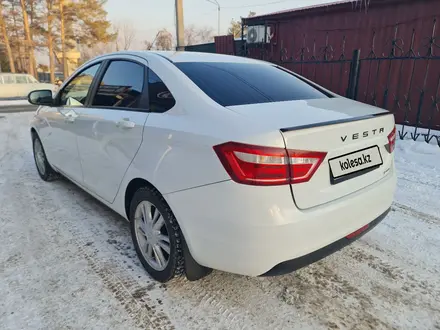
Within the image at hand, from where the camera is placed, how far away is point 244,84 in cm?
230

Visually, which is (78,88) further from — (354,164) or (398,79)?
(398,79)

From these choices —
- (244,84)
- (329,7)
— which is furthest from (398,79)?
(244,84)

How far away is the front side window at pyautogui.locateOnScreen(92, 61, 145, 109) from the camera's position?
241 centimetres

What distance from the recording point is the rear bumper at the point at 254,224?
160cm

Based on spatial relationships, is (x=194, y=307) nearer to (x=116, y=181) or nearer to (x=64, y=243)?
(x=116, y=181)

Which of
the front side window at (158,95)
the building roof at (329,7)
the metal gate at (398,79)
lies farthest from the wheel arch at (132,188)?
the building roof at (329,7)

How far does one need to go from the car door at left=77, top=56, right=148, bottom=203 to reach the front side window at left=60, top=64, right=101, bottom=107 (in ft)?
0.61

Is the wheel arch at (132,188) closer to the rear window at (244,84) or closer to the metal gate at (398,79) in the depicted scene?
the rear window at (244,84)

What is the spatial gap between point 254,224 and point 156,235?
0.86m

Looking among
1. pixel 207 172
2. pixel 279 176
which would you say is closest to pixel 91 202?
pixel 207 172

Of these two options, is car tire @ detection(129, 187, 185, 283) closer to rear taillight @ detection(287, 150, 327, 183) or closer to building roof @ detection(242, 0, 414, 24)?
rear taillight @ detection(287, 150, 327, 183)

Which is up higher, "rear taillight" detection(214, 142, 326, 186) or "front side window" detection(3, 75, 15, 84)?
"rear taillight" detection(214, 142, 326, 186)

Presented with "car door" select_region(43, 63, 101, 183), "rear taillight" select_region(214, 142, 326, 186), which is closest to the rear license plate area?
"rear taillight" select_region(214, 142, 326, 186)

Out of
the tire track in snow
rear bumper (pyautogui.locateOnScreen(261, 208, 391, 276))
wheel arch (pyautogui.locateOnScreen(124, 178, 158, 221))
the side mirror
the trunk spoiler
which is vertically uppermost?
the trunk spoiler
